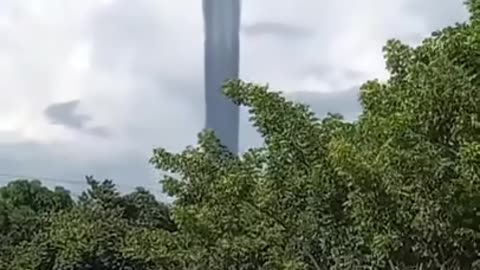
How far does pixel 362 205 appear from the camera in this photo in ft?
29.3

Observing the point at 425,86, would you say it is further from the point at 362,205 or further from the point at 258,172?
the point at 258,172

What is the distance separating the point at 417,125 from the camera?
343 inches

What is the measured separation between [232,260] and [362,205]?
4543mm

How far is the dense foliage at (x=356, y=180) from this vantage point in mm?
8570

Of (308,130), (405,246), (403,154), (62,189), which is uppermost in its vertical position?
(62,189)

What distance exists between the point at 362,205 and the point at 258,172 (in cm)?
308

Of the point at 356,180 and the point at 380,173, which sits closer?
the point at 380,173

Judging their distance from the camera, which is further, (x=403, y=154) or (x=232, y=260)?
(x=232, y=260)

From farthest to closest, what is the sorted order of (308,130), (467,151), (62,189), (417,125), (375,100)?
(62,189), (308,130), (375,100), (417,125), (467,151)

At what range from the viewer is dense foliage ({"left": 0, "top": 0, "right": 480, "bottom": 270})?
857cm

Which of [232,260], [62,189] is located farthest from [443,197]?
[62,189]

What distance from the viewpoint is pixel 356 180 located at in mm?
8812

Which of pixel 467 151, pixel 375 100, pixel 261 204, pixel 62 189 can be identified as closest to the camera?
pixel 467 151

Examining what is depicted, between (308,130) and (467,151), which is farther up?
(308,130)
